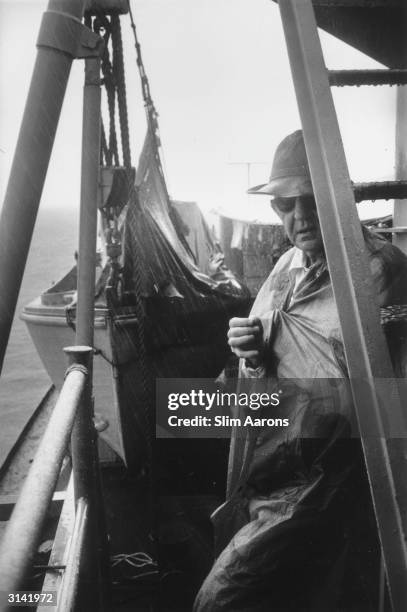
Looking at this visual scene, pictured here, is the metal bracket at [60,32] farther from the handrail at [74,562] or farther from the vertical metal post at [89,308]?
the handrail at [74,562]

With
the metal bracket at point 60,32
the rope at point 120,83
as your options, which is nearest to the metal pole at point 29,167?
the metal bracket at point 60,32

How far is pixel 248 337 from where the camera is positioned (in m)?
1.80

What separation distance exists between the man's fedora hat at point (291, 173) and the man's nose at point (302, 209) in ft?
0.13

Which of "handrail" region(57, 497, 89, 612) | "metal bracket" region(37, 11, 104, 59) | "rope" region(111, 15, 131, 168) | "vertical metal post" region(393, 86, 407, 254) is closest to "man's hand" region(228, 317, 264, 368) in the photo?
"handrail" region(57, 497, 89, 612)

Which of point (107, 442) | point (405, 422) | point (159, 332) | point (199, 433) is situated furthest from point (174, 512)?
point (405, 422)

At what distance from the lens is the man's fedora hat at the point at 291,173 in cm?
184

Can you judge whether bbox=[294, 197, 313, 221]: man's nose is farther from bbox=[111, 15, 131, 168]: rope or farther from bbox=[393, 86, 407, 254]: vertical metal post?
bbox=[111, 15, 131, 168]: rope

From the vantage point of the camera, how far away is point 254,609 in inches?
67.9

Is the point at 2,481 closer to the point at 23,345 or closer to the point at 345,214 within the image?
the point at 345,214

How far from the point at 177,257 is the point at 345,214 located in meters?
4.73

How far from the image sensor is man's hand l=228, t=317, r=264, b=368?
1.81 meters

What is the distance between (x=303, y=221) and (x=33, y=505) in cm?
147

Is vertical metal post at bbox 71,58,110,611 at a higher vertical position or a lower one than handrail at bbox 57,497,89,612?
higher

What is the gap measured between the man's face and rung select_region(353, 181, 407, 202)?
1.42 feet
